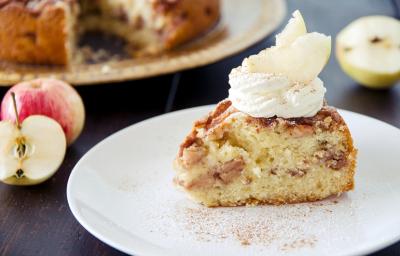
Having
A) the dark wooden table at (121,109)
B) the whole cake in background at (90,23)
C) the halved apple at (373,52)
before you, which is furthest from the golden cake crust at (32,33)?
the halved apple at (373,52)

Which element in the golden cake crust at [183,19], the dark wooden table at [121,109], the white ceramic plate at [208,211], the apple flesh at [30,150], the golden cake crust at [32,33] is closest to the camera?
the white ceramic plate at [208,211]

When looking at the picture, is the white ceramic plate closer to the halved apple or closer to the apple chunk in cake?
the apple chunk in cake

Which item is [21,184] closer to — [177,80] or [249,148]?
[249,148]

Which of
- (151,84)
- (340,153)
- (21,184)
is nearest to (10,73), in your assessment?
(151,84)

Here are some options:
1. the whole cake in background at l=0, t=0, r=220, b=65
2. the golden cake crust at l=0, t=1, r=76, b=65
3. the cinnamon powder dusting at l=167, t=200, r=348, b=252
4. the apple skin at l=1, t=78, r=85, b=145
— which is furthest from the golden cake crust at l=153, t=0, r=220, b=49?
the cinnamon powder dusting at l=167, t=200, r=348, b=252

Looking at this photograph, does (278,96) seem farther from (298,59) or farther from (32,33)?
(32,33)

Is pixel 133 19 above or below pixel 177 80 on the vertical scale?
below

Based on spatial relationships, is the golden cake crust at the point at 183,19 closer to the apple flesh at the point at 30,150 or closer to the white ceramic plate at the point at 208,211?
the white ceramic plate at the point at 208,211
